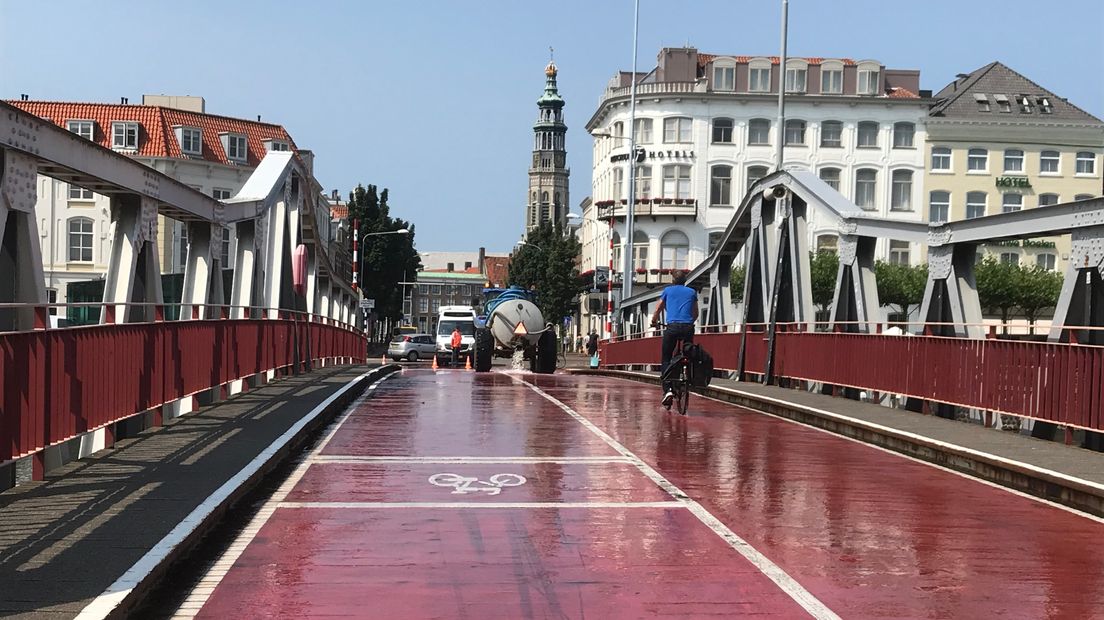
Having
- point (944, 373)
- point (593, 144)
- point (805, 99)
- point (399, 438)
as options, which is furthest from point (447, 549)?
point (593, 144)

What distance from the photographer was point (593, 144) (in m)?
106

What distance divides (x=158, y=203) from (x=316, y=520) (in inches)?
244

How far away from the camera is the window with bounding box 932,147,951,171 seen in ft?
286

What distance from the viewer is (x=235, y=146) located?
86062 millimetres

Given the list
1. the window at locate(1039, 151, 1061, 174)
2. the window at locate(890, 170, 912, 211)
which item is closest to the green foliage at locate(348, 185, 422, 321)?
the window at locate(890, 170, 912, 211)

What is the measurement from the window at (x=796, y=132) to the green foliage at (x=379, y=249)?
32.0m

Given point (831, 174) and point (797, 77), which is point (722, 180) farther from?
point (797, 77)

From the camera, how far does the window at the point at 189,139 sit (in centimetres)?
8256

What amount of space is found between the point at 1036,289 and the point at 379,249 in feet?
166

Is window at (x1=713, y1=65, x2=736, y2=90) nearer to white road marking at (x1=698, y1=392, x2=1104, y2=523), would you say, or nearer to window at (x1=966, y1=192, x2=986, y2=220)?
window at (x1=966, y1=192, x2=986, y2=220)

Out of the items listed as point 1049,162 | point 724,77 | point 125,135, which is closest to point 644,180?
point 724,77

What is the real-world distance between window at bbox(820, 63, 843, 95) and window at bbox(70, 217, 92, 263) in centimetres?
4480

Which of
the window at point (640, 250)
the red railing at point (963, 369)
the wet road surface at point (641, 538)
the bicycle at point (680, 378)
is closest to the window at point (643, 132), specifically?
the window at point (640, 250)

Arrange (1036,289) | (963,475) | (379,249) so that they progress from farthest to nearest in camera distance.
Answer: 1. (379,249)
2. (1036,289)
3. (963,475)
